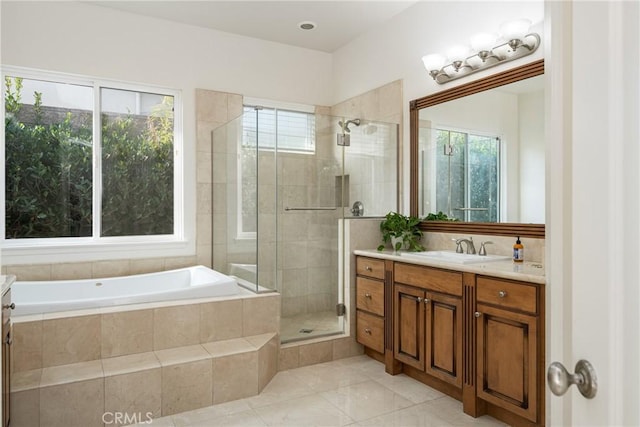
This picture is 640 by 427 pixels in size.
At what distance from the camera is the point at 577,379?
70 centimetres

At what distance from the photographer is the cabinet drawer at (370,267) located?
10.3 ft

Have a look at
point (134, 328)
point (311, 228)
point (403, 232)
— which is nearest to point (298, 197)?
point (311, 228)

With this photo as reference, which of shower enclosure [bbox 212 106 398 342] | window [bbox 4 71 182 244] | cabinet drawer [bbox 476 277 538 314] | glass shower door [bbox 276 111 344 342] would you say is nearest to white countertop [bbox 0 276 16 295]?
shower enclosure [bbox 212 106 398 342]

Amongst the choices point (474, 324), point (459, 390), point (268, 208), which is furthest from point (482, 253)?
point (268, 208)

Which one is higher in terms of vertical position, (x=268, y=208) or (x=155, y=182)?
(x=155, y=182)

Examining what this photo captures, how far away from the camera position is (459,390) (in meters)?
2.66

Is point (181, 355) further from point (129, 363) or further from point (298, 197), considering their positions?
point (298, 197)

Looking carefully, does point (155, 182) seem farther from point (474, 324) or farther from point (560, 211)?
point (560, 211)

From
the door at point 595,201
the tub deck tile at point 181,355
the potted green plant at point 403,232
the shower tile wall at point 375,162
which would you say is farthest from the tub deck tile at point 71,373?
the door at point 595,201

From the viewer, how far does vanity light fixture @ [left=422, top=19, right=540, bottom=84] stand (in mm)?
2621

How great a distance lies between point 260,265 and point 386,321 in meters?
1.02

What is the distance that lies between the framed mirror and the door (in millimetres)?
2007

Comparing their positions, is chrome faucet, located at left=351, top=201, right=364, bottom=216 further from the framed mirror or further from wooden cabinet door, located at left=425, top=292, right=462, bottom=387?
wooden cabinet door, located at left=425, top=292, right=462, bottom=387

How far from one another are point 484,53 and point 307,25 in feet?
5.83
